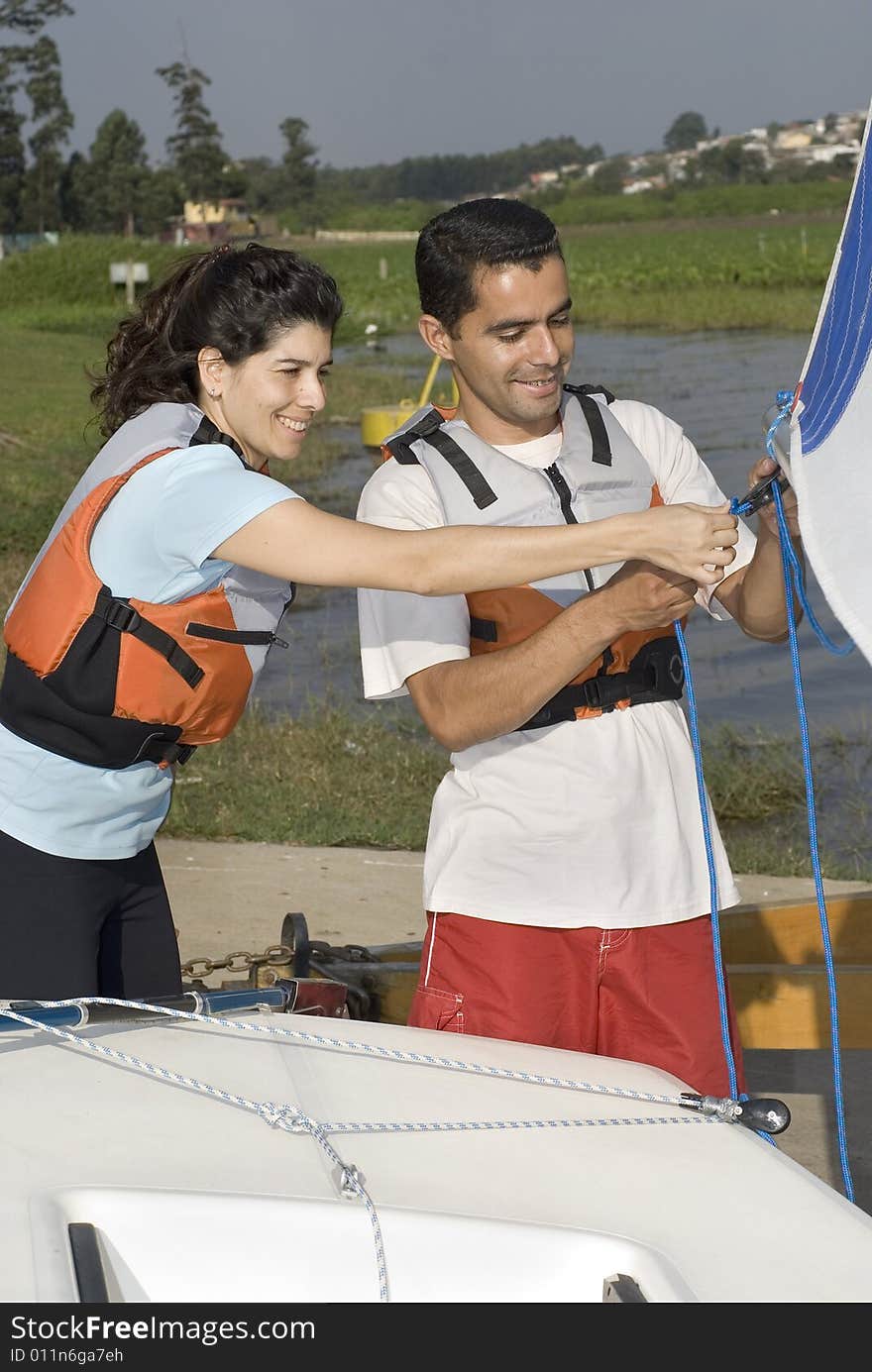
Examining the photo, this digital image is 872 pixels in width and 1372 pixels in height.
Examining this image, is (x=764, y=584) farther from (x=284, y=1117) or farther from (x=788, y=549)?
(x=284, y=1117)

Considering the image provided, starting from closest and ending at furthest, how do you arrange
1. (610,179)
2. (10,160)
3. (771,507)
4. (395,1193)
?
(395,1193) < (771,507) < (10,160) < (610,179)

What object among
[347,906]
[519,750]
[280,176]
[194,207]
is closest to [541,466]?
[519,750]

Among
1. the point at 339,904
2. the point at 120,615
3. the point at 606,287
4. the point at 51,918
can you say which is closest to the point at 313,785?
the point at 339,904

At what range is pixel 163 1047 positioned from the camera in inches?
102

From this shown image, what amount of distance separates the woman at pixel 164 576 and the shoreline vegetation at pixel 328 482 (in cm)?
91

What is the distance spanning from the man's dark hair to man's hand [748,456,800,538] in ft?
1.89

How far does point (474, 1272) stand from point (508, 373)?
1509mm

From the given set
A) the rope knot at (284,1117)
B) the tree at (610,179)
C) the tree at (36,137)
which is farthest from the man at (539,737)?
the tree at (610,179)

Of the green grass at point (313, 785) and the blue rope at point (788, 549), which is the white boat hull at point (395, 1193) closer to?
the blue rope at point (788, 549)

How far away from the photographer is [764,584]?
279 cm

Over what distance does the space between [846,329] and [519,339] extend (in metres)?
0.86

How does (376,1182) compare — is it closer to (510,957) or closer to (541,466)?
(510,957)

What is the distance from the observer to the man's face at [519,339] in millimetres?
2865

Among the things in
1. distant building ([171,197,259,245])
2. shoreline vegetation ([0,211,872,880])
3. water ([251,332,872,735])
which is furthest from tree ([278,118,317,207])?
water ([251,332,872,735])
